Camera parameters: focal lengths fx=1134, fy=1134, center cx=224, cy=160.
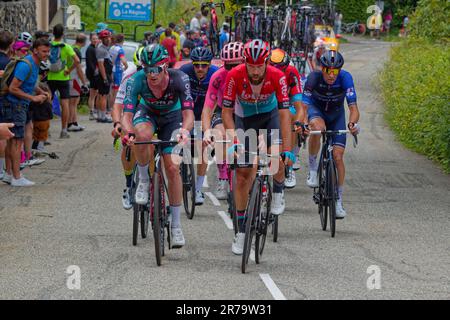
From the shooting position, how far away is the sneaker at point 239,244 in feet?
34.6

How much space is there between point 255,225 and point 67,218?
351cm

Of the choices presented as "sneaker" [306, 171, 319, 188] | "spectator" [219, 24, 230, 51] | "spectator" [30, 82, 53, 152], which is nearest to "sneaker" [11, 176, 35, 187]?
"spectator" [30, 82, 53, 152]

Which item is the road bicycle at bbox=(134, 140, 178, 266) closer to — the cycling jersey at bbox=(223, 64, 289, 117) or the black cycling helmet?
the cycling jersey at bbox=(223, 64, 289, 117)

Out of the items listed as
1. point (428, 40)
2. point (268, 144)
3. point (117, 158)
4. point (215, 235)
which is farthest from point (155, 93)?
point (428, 40)

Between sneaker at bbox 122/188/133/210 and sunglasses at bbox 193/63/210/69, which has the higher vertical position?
sunglasses at bbox 193/63/210/69

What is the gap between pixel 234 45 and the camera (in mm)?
12633

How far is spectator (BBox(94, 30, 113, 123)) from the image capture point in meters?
24.3

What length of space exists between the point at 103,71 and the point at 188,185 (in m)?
11.3

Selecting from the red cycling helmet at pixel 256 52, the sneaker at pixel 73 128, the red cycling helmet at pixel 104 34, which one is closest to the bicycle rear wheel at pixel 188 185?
the red cycling helmet at pixel 256 52

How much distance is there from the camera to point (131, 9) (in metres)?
39.2

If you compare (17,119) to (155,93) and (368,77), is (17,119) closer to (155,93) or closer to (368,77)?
(155,93)

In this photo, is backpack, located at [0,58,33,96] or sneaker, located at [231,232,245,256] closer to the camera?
sneaker, located at [231,232,245,256]

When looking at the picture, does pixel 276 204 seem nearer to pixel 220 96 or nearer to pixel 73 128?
pixel 220 96

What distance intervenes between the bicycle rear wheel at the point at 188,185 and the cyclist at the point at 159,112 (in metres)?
2.31
